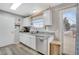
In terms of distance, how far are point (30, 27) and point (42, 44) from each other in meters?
0.37

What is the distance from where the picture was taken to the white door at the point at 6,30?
171cm

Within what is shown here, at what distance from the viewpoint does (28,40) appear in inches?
70.2

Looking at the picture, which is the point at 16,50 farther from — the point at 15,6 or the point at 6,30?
the point at 15,6

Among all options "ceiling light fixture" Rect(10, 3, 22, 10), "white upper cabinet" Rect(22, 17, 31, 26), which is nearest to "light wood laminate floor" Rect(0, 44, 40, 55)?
"white upper cabinet" Rect(22, 17, 31, 26)

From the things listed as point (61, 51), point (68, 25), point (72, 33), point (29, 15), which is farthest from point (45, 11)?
point (61, 51)

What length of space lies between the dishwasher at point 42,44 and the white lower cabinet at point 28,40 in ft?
0.24

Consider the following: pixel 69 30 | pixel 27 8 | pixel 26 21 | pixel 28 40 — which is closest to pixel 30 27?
pixel 26 21

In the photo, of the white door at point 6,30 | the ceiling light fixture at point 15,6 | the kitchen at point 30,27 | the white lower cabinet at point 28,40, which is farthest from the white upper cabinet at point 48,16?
the white door at point 6,30

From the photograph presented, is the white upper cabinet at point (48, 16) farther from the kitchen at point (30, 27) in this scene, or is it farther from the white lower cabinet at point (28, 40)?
the white lower cabinet at point (28, 40)

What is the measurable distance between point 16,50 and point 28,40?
27 cm

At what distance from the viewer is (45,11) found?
172cm

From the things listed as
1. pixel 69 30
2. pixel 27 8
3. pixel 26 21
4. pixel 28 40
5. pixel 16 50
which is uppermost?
pixel 27 8

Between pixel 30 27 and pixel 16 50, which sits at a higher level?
pixel 30 27
